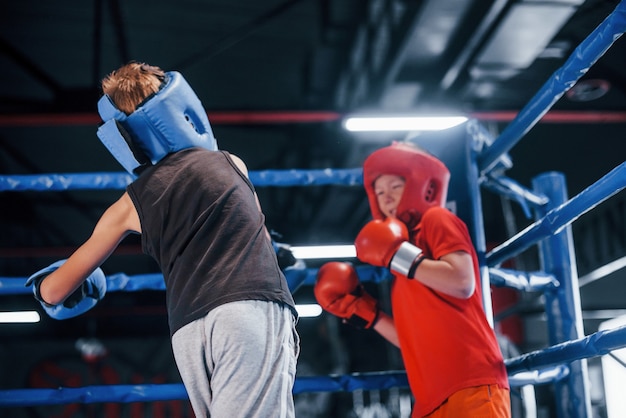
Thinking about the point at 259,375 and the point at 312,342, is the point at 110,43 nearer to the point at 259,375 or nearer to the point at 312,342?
the point at 259,375

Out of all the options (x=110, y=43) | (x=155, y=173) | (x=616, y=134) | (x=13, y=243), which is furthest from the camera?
(x=13, y=243)

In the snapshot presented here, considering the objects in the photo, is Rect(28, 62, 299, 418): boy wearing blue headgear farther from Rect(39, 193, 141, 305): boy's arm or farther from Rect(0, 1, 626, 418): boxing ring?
Rect(0, 1, 626, 418): boxing ring

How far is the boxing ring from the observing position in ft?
5.26

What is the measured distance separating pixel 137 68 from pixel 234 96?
4.85 meters

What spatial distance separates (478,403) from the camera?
165 cm

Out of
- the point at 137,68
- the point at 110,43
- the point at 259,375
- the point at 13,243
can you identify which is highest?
the point at 110,43

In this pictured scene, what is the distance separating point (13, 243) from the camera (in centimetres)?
935

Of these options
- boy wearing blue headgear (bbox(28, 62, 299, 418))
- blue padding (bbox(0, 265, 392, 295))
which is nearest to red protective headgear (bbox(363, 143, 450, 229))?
blue padding (bbox(0, 265, 392, 295))

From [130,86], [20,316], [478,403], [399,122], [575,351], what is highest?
[399,122]

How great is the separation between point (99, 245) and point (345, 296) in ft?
2.82

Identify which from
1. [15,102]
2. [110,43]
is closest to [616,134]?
[110,43]

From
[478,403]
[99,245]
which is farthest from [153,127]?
[478,403]

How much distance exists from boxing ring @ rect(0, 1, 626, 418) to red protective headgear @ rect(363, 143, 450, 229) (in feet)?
0.41

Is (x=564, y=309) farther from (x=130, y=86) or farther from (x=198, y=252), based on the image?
(x=130, y=86)
